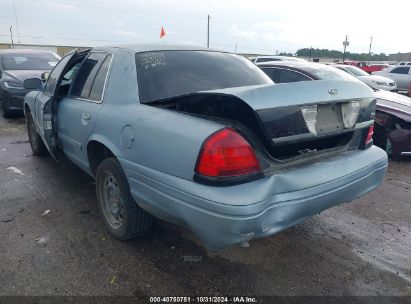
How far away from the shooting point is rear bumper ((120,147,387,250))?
6.71ft

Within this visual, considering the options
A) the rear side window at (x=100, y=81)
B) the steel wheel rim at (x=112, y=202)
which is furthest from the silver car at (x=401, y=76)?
the steel wheel rim at (x=112, y=202)

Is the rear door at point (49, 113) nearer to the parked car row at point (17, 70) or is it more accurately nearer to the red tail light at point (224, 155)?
the red tail light at point (224, 155)

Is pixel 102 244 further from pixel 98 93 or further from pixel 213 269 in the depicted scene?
pixel 98 93

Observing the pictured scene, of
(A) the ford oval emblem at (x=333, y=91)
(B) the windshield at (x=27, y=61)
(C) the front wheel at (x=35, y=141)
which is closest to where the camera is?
(A) the ford oval emblem at (x=333, y=91)

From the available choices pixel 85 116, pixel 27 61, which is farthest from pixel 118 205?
pixel 27 61

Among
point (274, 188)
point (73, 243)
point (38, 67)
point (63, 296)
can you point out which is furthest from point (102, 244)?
point (38, 67)

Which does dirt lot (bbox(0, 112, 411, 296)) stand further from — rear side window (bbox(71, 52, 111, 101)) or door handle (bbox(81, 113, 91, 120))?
Result: rear side window (bbox(71, 52, 111, 101))

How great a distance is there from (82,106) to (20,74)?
6459 millimetres

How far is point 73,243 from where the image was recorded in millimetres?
3061

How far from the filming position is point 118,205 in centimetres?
306

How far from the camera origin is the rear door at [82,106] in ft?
10.7

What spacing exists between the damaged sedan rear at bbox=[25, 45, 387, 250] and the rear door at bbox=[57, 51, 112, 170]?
1.0 inches

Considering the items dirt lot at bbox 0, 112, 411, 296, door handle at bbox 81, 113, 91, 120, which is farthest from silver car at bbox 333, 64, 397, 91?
door handle at bbox 81, 113, 91, 120

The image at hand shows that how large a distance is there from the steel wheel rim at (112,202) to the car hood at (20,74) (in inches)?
260
